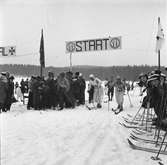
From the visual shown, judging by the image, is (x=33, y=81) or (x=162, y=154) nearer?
(x=162, y=154)

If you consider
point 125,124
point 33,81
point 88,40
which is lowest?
point 125,124

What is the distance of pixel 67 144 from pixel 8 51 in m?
12.0

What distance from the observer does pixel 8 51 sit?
55.6 ft

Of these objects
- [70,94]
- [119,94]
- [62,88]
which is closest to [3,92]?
[62,88]

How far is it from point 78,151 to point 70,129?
7.31 feet

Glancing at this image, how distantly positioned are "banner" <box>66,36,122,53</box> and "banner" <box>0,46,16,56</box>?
9.66 ft

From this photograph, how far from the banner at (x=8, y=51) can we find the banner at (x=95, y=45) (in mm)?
2943

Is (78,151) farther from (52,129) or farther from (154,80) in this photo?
(154,80)

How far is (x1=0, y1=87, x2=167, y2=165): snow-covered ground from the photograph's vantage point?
4.86 m

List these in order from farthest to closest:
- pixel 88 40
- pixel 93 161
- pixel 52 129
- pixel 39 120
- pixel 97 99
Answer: pixel 88 40
pixel 97 99
pixel 39 120
pixel 52 129
pixel 93 161

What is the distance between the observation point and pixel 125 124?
8.35m

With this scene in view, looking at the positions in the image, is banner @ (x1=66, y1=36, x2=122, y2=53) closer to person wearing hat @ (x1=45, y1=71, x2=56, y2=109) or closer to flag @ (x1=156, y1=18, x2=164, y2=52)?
flag @ (x1=156, y1=18, x2=164, y2=52)

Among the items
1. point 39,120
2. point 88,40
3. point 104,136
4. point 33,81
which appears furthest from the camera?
point 88,40

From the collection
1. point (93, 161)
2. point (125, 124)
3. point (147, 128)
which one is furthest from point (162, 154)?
point (125, 124)
